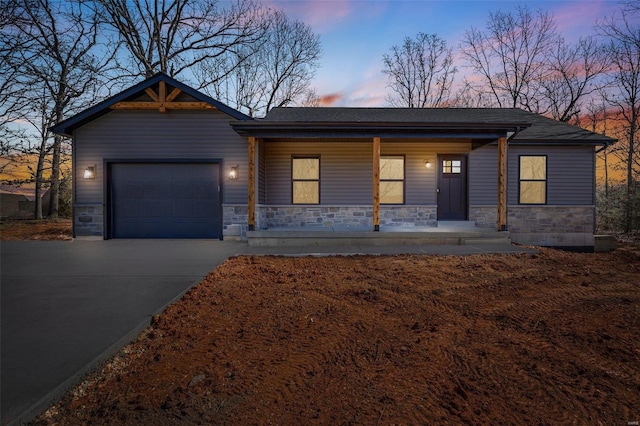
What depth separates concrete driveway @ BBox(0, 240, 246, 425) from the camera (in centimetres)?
209

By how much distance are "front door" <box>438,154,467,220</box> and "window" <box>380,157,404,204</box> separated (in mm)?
1427

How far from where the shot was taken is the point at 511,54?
1870 cm

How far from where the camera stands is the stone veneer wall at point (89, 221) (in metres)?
9.35

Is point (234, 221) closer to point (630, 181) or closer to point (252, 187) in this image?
point (252, 187)

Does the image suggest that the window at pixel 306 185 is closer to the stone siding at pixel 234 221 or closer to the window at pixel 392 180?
the stone siding at pixel 234 221

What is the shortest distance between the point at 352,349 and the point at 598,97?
2225 centimetres

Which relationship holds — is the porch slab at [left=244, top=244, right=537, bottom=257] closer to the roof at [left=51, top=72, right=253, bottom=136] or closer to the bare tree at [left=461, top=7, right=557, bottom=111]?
the roof at [left=51, top=72, right=253, bottom=136]

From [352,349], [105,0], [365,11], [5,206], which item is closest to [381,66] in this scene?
[365,11]

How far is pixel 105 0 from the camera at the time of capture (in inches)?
589

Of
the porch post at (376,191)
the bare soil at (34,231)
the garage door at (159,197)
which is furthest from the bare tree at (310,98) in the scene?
the bare soil at (34,231)

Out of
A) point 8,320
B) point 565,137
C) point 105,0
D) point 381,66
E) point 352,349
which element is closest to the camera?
point 352,349

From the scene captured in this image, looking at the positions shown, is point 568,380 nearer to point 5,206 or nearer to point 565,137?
point 565,137

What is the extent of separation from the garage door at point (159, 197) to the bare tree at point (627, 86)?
18.3m

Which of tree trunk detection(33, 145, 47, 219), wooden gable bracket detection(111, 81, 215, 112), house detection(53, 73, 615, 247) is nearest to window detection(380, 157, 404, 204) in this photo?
house detection(53, 73, 615, 247)
